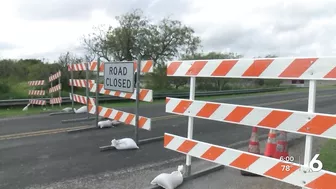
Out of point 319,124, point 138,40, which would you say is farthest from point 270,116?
point 138,40

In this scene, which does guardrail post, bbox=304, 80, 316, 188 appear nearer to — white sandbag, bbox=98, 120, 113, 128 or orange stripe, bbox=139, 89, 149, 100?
orange stripe, bbox=139, 89, 149, 100

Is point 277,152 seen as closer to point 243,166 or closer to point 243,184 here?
point 243,184

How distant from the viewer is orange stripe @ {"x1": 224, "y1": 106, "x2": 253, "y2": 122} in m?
3.75

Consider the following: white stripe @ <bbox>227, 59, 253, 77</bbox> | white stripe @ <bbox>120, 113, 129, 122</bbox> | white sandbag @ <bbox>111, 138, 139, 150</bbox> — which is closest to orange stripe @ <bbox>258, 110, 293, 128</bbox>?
white stripe @ <bbox>227, 59, 253, 77</bbox>

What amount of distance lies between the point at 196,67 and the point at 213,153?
52.5 inches

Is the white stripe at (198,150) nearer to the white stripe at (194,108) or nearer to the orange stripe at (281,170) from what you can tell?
the white stripe at (194,108)

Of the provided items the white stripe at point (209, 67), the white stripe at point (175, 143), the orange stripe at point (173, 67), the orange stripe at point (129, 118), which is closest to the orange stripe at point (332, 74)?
the white stripe at point (209, 67)

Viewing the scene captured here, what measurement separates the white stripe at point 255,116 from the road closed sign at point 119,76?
4120 millimetres

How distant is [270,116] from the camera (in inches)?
139

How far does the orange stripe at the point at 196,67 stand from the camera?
4351 mm

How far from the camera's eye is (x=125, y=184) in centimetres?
450

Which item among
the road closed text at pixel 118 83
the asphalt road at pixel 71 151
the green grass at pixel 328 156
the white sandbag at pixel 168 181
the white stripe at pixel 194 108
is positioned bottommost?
the asphalt road at pixel 71 151

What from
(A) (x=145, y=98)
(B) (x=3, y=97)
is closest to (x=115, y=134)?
(A) (x=145, y=98)

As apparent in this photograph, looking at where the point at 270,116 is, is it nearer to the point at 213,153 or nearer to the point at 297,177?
the point at 297,177
